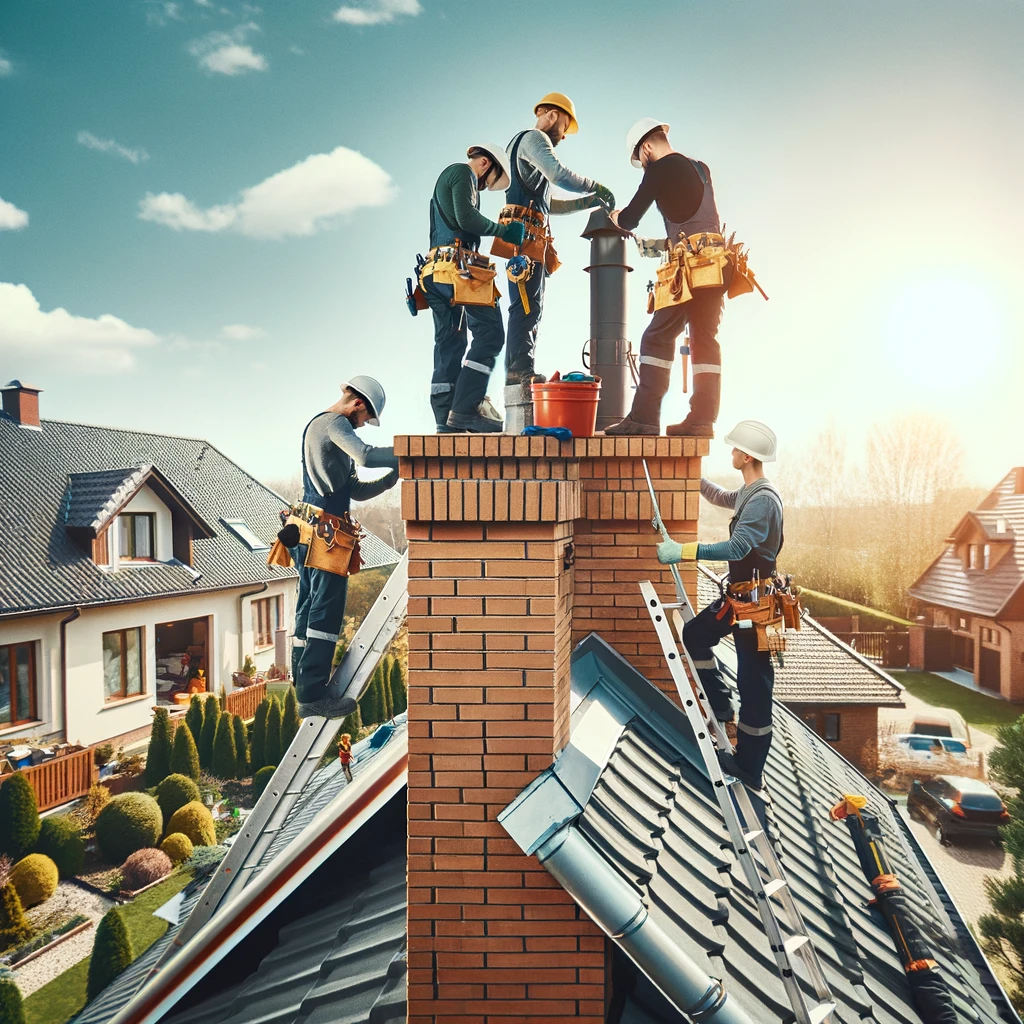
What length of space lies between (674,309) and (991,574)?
910 inches

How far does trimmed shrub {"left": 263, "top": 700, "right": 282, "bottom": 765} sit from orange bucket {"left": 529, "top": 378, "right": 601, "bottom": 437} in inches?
547

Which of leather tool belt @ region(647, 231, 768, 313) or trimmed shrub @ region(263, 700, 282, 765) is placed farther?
trimmed shrub @ region(263, 700, 282, 765)

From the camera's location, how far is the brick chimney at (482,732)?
264cm

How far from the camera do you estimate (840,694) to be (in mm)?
15609

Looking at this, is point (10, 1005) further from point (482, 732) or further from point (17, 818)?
point (482, 732)

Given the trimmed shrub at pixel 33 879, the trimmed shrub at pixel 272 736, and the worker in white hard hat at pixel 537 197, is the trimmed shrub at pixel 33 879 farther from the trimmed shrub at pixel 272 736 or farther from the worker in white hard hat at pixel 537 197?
the worker in white hard hat at pixel 537 197

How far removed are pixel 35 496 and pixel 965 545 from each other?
27.0m

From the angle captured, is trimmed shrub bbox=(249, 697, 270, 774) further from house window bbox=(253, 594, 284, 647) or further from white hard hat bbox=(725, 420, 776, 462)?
white hard hat bbox=(725, 420, 776, 462)

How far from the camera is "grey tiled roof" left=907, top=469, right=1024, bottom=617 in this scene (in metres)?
21.1

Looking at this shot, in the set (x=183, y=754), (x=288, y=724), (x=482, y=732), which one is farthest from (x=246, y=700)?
(x=482, y=732)

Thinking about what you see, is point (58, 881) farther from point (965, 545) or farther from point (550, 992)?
point (965, 545)

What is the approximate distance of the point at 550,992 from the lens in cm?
262

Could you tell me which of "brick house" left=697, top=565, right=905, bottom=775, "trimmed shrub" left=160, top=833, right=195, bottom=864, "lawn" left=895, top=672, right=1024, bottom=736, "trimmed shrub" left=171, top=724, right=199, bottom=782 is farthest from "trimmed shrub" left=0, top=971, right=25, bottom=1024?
"lawn" left=895, top=672, right=1024, bottom=736

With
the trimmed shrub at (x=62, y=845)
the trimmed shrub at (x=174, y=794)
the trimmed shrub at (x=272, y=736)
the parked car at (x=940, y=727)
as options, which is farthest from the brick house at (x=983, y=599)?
the trimmed shrub at (x=62, y=845)
